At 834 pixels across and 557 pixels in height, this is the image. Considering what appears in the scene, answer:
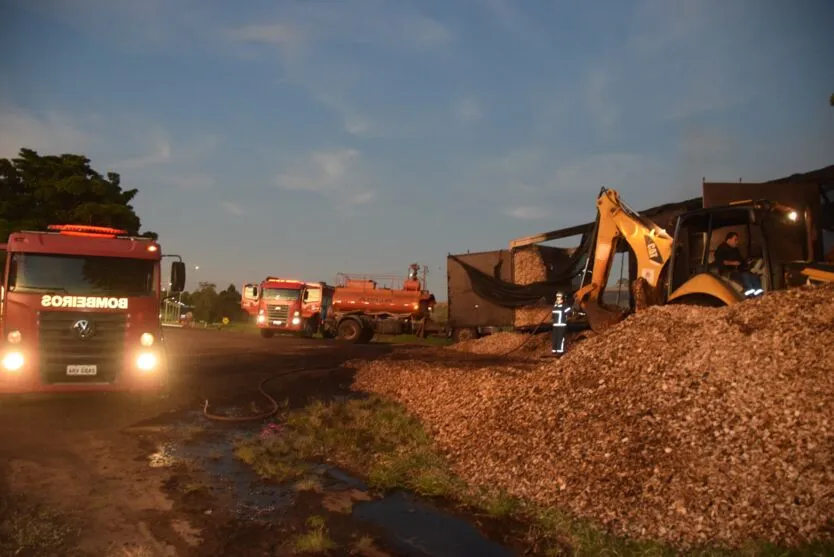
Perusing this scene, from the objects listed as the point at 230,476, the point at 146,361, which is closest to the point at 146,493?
the point at 230,476

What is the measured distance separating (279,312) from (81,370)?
23.4 metres

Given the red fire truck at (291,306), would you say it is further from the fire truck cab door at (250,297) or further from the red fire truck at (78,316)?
the red fire truck at (78,316)

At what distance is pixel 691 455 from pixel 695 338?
2673mm

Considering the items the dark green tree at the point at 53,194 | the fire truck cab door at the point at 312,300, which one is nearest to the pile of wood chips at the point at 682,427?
the fire truck cab door at the point at 312,300

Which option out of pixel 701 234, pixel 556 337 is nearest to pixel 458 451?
pixel 701 234

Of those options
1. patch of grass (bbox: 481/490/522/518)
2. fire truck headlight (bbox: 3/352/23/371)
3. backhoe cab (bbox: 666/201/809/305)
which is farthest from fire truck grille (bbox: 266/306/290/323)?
patch of grass (bbox: 481/490/522/518)

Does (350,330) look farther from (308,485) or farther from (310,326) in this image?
(308,485)

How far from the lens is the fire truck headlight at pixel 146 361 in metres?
11.1

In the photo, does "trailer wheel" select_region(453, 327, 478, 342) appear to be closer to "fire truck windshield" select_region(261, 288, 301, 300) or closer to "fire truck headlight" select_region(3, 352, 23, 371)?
"fire truck windshield" select_region(261, 288, 301, 300)

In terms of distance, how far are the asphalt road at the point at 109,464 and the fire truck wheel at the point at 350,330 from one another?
622 inches

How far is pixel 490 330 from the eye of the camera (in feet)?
82.1

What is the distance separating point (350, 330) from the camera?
32250mm

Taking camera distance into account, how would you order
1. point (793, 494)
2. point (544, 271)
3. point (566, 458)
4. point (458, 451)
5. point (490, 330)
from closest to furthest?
point (793, 494), point (566, 458), point (458, 451), point (544, 271), point (490, 330)

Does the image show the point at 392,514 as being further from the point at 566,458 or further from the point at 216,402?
the point at 216,402
